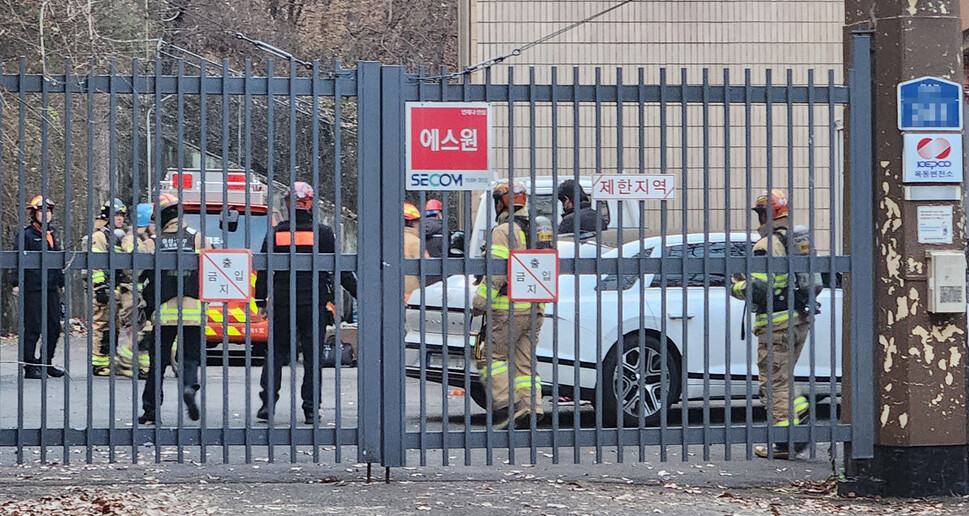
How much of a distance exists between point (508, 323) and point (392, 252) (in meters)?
0.82

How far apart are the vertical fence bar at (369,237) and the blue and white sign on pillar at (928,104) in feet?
8.91

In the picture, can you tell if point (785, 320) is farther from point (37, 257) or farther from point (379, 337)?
point (37, 257)

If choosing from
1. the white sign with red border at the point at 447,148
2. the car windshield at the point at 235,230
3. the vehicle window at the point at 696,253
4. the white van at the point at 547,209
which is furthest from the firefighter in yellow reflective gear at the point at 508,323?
the car windshield at the point at 235,230

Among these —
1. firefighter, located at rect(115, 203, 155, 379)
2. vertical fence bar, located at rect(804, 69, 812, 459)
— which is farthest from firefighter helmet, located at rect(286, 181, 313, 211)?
vertical fence bar, located at rect(804, 69, 812, 459)

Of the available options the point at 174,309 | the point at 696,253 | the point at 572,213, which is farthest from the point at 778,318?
the point at 174,309

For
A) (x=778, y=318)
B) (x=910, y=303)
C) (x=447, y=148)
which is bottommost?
(x=778, y=318)

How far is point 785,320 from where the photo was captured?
896 cm

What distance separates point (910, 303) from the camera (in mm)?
7148

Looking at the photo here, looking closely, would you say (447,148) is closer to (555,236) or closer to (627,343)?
(555,236)

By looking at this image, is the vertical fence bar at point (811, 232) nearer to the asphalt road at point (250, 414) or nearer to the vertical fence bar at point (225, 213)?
the asphalt road at point (250, 414)

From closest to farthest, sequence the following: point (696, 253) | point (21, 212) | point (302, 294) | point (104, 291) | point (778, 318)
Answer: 1. point (21, 212)
2. point (778, 318)
3. point (696, 253)
4. point (302, 294)
5. point (104, 291)

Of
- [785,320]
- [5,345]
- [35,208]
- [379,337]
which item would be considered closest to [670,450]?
[785,320]

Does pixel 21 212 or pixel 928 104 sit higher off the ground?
pixel 928 104

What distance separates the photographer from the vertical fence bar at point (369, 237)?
23.2ft
